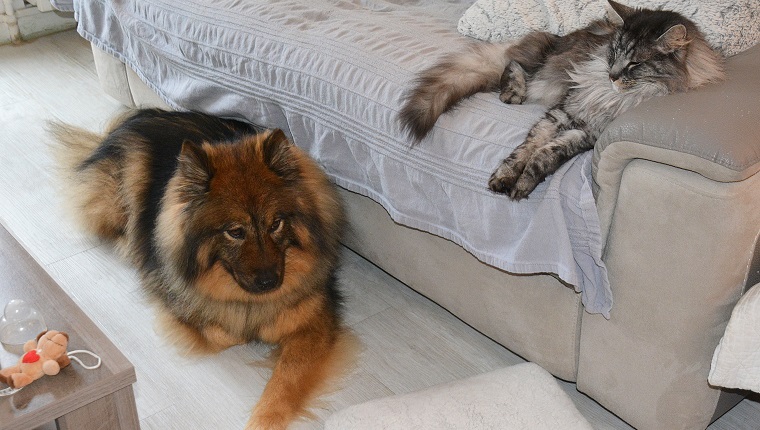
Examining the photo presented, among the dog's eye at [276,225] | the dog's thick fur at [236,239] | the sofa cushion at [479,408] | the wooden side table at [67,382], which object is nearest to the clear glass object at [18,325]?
the wooden side table at [67,382]

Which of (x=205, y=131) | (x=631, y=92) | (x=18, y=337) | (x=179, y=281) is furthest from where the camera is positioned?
(x=205, y=131)

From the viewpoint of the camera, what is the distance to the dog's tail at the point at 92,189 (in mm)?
2387

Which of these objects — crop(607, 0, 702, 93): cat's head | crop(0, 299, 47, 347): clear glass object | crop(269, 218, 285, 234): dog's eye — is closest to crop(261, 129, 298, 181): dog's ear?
crop(269, 218, 285, 234): dog's eye

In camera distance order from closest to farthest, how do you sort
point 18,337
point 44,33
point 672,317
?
point 18,337 → point 672,317 → point 44,33

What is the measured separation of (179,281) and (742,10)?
1.49 m

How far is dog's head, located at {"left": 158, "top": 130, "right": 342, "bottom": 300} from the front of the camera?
1792 mm

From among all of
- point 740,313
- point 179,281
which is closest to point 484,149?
point 740,313

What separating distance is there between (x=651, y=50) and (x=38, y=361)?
1.36 meters

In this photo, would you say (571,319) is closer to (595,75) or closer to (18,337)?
(595,75)

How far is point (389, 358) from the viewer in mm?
2102

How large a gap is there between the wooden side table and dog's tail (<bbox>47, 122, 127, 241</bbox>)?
2.41 ft

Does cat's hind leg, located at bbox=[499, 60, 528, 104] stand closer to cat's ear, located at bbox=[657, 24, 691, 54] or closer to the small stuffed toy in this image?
cat's ear, located at bbox=[657, 24, 691, 54]

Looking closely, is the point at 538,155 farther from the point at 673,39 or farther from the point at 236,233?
the point at 236,233

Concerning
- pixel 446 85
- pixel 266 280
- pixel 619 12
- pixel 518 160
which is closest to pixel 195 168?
pixel 266 280
